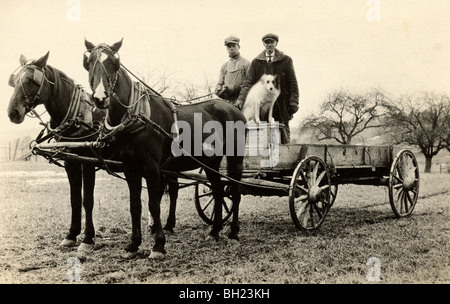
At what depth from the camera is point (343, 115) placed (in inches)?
1277

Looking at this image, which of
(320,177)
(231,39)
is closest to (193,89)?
(231,39)

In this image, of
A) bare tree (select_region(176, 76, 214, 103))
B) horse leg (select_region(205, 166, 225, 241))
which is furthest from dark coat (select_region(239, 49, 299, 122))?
bare tree (select_region(176, 76, 214, 103))

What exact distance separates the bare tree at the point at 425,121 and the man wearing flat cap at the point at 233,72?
347 centimetres

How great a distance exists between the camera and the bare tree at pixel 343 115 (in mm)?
30406

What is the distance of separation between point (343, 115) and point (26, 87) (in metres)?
30.1

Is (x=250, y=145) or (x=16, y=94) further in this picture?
(x=250, y=145)

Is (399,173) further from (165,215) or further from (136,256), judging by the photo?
(136,256)

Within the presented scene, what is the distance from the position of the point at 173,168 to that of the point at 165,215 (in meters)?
3.47

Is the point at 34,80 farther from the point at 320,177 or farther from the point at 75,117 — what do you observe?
the point at 320,177

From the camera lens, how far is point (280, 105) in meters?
7.16

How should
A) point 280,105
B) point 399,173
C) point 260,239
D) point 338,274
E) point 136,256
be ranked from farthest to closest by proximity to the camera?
point 399,173 < point 280,105 < point 260,239 < point 136,256 < point 338,274

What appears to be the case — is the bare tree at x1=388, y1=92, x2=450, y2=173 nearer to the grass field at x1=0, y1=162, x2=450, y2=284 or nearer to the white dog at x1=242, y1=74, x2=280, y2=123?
the grass field at x1=0, y1=162, x2=450, y2=284

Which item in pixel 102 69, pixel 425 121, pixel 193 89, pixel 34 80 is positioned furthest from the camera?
pixel 193 89
